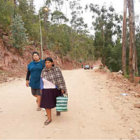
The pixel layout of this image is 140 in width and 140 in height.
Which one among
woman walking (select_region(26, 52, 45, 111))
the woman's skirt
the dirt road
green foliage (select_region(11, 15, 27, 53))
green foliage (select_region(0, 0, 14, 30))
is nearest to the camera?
the dirt road

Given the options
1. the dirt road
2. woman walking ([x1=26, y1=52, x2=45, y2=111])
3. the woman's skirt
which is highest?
woman walking ([x1=26, y1=52, x2=45, y2=111])

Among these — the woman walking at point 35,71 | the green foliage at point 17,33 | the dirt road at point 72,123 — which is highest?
the green foliage at point 17,33

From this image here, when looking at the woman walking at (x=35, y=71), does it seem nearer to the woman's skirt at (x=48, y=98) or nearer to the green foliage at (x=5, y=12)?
the woman's skirt at (x=48, y=98)

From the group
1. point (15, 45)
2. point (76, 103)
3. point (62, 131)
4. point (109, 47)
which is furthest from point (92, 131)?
point (109, 47)

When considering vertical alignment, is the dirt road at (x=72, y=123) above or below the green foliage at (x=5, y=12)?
below

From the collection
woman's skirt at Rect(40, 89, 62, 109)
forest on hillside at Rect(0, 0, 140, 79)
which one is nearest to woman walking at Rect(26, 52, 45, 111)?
woman's skirt at Rect(40, 89, 62, 109)

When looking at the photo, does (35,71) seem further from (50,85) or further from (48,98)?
(48,98)

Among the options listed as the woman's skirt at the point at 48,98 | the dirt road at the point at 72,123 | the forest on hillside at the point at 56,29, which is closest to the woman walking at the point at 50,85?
the woman's skirt at the point at 48,98

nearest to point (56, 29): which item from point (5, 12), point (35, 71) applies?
point (5, 12)

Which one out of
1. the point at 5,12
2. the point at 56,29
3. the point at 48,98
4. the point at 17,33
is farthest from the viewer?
the point at 56,29

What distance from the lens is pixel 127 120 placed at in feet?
12.1

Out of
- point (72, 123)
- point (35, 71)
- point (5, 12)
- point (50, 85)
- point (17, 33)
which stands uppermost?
point (5, 12)

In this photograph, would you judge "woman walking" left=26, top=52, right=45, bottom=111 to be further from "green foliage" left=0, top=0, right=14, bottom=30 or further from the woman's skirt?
"green foliage" left=0, top=0, right=14, bottom=30

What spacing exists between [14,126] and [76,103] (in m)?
2.27
